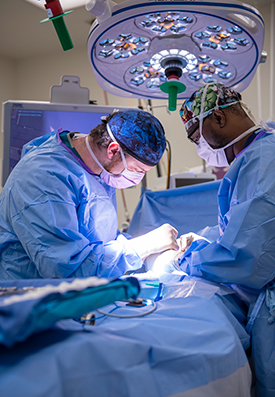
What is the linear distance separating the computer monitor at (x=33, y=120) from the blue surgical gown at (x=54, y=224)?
84cm

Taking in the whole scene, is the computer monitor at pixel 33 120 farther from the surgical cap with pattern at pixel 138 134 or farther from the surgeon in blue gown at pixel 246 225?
the surgeon in blue gown at pixel 246 225

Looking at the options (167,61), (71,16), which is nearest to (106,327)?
(167,61)

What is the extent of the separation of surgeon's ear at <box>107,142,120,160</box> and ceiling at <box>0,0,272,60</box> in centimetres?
241

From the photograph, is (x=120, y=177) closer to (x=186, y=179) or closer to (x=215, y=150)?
(x=215, y=150)

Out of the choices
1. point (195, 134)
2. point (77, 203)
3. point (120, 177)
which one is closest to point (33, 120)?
point (120, 177)

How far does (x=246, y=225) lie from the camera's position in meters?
1.08

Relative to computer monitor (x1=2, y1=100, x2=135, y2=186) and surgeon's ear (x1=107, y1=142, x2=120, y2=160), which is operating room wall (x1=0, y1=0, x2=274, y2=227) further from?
surgeon's ear (x1=107, y1=142, x2=120, y2=160)

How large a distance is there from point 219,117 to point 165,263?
2.30 ft

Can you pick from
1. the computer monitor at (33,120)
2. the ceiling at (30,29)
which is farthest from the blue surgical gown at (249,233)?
the ceiling at (30,29)

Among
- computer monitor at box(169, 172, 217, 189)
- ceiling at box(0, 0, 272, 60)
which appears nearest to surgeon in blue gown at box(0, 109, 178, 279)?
computer monitor at box(169, 172, 217, 189)

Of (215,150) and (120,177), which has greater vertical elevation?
(215,150)

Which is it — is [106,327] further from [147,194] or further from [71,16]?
[71,16]

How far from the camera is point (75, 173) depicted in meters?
1.45

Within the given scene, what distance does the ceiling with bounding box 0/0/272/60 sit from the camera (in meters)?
3.22
